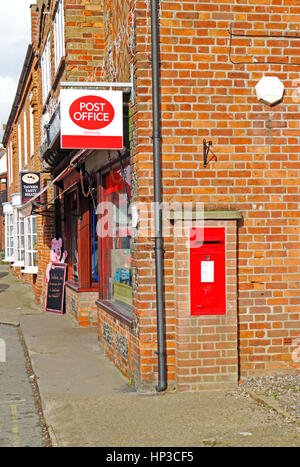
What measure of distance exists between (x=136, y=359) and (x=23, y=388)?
1562 millimetres

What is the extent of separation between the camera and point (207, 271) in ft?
23.0

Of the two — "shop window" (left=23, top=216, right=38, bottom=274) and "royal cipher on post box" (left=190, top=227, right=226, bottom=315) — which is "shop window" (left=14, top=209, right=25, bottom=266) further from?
"royal cipher on post box" (left=190, top=227, right=226, bottom=315)

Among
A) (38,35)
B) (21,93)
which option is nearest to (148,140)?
(38,35)

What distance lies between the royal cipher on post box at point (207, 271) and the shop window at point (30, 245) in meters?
12.7

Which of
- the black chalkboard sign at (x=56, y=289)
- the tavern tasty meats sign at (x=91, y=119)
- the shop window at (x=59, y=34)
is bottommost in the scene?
the black chalkboard sign at (x=56, y=289)

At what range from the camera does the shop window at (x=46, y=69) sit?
591 inches

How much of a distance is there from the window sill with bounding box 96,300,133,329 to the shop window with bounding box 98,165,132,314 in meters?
0.07

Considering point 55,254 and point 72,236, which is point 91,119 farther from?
point 55,254

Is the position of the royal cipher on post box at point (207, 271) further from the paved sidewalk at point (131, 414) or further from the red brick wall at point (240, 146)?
the paved sidewalk at point (131, 414)

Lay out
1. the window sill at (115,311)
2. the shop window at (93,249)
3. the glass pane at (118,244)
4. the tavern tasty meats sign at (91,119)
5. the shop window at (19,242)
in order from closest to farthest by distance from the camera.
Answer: the tavern tasty meats sign at (91,119) < the window sill at (115,311) < the glass pane at (118,244) < the shop window at (93,249) < the shop window at (19,242)

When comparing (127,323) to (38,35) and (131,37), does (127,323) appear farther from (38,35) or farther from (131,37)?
(38,35)

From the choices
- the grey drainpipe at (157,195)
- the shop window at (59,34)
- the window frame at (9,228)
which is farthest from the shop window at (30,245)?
the grey drainpipe at (157,195)

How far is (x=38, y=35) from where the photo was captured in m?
17.5

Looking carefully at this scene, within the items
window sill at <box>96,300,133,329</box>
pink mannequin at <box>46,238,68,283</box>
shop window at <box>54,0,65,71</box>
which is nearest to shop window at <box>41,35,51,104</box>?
shop window at <box>54,0,65,71</box>
